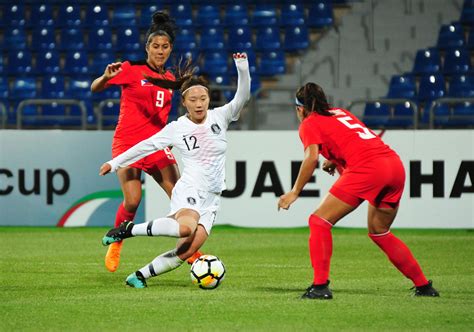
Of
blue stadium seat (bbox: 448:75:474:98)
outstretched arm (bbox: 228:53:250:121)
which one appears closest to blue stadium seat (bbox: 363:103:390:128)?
blue stadium seat (bbox: 448:75:474:98)

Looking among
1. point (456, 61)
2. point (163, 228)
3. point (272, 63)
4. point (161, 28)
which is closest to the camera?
point (163, 228)

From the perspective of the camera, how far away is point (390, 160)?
327 inches

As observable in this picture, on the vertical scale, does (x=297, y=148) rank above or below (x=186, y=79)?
below

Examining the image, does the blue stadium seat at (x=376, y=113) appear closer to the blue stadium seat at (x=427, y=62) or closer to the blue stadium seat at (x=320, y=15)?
the blue stadium seat at (x=427, y=62)

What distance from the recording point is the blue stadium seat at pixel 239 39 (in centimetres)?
2073

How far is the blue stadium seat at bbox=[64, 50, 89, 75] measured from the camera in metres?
20.7

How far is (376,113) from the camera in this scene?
58.1 feet

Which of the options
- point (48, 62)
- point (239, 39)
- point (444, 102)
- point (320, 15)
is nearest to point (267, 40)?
point (239, 39)

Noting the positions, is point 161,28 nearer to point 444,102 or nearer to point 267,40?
point 444,102

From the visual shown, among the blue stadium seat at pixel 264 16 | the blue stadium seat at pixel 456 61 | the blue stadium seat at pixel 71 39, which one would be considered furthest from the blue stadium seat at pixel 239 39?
the blue stadium seat at pixel 456 61

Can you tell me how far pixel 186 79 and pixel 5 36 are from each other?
41.3 feet

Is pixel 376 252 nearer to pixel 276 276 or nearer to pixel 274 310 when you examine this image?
pixel 276 276

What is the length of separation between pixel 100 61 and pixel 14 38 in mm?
1979

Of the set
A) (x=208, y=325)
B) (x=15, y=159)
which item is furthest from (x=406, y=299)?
(x=15, y=159)
